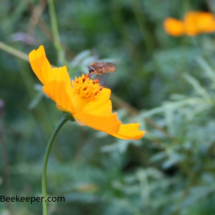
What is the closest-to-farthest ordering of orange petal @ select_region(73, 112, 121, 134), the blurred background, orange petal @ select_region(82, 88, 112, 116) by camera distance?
orange petal @ select_region(73, 112, 121, 134)
orange petal @ select_region(82, 88, 112, 116)
the blurred background

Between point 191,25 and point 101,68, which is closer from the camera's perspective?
point 101,68

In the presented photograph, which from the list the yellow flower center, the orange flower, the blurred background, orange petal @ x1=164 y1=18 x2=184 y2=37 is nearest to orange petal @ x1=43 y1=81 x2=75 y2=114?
the orange flower

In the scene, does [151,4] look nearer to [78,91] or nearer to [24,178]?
[24,178]

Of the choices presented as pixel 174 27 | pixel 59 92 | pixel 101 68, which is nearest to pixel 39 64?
pixel 59 92

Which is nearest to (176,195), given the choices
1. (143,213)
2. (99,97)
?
(143,213)

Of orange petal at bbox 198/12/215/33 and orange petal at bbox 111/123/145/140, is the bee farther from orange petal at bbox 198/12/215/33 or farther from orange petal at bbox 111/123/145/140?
orange petal at bbox 198/12/215/33

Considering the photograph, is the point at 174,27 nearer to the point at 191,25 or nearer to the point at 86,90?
the point at 191,25

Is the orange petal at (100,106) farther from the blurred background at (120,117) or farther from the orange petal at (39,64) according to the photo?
the blurred background at (120,117)
